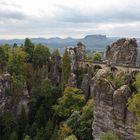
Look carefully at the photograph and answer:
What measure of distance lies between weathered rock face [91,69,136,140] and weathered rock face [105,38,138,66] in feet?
49.1

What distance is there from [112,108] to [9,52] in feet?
132

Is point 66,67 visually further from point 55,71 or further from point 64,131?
point 64,131

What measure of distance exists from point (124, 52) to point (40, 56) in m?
22.7

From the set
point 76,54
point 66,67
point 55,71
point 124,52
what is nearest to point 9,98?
point 66,67

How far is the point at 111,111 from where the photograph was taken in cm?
5353

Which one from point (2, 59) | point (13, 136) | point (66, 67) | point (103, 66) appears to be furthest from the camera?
point (2, 59)

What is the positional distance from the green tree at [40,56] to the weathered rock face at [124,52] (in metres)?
18.4

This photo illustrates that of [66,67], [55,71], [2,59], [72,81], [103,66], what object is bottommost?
[72,81]

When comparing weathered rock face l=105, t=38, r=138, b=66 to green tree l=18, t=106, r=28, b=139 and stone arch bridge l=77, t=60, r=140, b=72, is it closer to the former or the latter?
stone arch bridge l=77, t=60, r=140, b=72

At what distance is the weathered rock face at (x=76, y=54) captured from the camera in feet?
277

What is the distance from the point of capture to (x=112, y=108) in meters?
53.4

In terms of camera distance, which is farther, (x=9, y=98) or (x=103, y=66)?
(x=103, y=66)

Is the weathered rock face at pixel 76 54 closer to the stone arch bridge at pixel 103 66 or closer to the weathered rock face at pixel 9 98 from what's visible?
the stone arch bridge at pixel 103 66

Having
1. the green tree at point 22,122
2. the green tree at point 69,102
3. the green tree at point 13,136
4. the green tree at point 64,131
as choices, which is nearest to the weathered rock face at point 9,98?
the green tree at point 22,122
